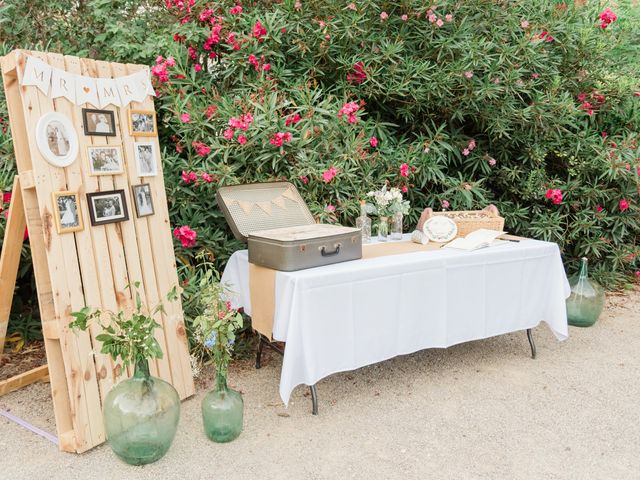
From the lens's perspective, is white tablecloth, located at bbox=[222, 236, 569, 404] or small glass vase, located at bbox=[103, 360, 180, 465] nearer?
small glass vase, located at bbox=[103, 360, 180, 465]

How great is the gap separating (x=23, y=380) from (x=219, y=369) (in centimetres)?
140

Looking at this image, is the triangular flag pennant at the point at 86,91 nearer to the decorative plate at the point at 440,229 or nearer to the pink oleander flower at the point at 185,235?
the pink oleander flower at the point at 185,235

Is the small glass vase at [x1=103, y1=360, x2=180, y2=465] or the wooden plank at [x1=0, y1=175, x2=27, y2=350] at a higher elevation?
the wooden plank at [x1=0, y1=175, x2=27, y2=350]

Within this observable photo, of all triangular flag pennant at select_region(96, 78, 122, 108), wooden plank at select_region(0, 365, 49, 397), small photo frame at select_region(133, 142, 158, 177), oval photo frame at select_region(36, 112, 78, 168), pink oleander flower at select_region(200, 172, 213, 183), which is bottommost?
wooden plank at select_region(0, 365, 49, 397)

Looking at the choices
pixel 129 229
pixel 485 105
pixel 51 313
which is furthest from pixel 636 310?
pixel 51 313

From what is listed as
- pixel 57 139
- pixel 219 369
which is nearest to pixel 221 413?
pixel 219 369

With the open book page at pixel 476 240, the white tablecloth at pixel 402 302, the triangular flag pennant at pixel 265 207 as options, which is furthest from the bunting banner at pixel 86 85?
the open book page at pixel 476 240

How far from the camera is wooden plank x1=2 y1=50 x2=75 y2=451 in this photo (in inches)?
94.7

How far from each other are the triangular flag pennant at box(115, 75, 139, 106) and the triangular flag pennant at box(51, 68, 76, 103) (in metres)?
0.26

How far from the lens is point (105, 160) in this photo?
2.64 metres

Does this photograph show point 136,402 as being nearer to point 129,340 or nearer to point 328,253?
point 129,340

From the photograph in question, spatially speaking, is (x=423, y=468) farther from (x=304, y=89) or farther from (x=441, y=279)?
(x=304, y=89)

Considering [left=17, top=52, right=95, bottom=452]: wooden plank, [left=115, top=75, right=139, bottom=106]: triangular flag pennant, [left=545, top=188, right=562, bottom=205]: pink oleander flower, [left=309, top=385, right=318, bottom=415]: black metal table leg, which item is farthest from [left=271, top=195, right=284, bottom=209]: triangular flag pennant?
[left=545, top=188, right=562, bottom=205]: pink oleander flower

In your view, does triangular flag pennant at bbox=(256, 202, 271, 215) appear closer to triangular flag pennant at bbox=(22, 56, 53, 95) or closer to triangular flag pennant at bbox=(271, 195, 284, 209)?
triangular flag pennant at bbox=(271, 195, 284, 209)
